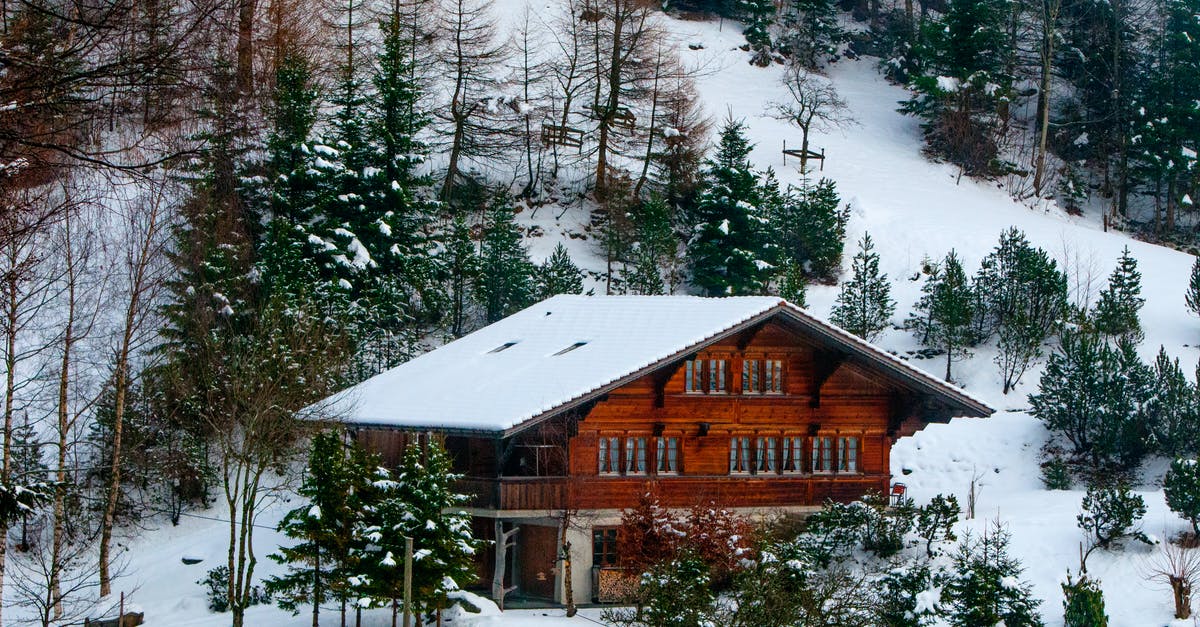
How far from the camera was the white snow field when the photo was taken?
2809 centimetres

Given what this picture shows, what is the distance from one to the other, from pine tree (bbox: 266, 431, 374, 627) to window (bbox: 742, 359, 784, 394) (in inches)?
410

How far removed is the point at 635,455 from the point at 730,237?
19.5 metres

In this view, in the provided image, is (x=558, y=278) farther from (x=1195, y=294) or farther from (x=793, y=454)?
(x=1195, y=294)

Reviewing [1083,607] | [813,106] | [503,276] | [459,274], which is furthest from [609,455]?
[813,106]

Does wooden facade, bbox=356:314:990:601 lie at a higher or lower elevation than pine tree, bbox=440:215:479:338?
A: lower

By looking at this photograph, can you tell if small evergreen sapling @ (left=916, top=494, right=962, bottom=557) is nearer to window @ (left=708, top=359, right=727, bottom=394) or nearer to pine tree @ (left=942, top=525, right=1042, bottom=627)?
pine tree @ (left=942, top=525, right=1042, bottom=627)

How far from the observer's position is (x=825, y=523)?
28422mm

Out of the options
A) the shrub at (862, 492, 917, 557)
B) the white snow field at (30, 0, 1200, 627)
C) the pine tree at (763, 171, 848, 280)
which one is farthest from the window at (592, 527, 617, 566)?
the pine tree at (763, 171, 848, 280)

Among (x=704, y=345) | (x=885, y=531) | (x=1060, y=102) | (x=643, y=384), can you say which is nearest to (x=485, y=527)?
(x=643, y=384)

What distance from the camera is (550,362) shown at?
29.7m

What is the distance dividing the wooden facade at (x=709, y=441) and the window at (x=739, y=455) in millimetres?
29

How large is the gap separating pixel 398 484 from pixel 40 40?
1813 cm

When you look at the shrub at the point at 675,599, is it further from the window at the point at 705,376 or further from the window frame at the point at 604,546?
the window at the point at 705,376

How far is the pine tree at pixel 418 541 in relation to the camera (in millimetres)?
23688
